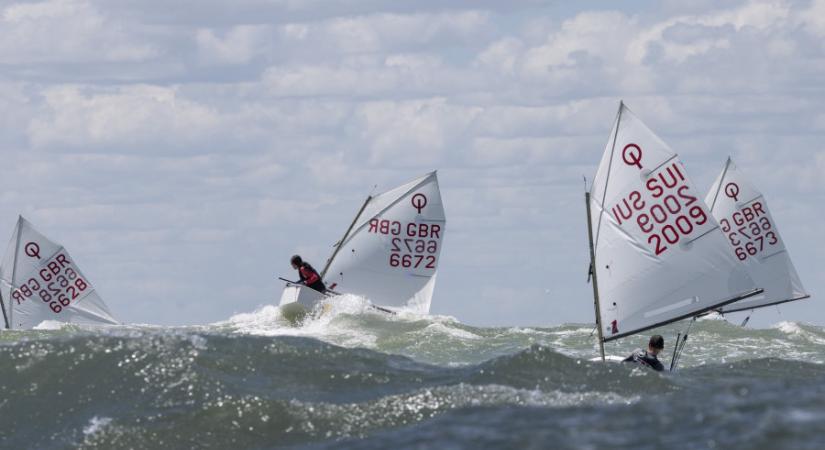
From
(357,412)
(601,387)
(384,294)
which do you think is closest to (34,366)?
(357,412)

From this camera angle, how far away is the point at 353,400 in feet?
60.4

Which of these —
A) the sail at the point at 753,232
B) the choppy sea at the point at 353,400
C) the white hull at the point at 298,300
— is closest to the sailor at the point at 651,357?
the choppy sea at the point at 353,400

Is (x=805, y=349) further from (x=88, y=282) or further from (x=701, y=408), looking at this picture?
(x=701, y=408)

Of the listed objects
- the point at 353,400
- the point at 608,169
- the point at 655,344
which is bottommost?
the point at 353,400

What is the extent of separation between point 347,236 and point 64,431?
2503 centimetres

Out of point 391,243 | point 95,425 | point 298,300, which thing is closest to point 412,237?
point 391,243

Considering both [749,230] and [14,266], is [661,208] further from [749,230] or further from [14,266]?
[14,266]

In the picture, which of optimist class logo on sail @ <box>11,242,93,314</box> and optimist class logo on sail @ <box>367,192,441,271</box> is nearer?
optimist class logo on sail @ <box>367,192,441,271</box>

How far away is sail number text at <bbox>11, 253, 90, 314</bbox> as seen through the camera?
4262 centimetres

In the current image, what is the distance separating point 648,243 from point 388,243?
1895 centimetres

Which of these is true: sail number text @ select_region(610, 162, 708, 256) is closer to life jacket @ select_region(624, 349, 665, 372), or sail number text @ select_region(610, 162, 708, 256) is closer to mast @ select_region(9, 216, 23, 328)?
life jacket @ select_region(624, 349, 665, 372)

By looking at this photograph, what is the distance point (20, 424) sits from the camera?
18.5 m

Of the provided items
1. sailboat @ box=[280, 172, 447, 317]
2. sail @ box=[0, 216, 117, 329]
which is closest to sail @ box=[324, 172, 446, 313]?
sailboat @ box=[280, 172, 447, 317]

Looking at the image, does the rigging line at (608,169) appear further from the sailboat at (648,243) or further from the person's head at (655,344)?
the person's head at (655,344)
